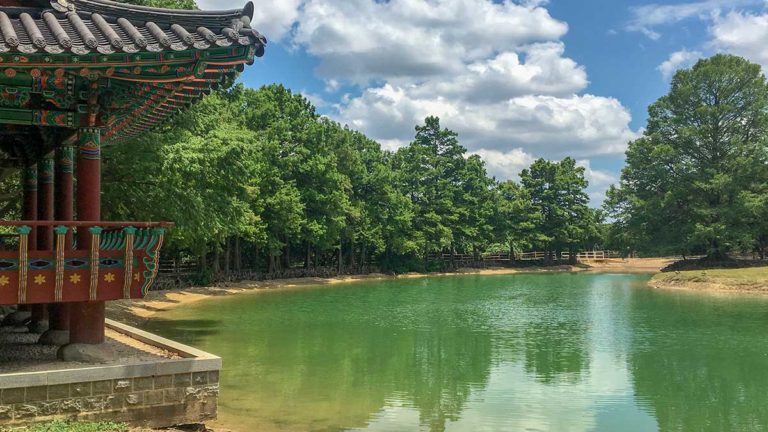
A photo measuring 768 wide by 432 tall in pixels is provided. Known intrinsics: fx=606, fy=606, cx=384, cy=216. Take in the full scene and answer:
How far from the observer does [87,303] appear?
24.0 feet

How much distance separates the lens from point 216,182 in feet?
59.5

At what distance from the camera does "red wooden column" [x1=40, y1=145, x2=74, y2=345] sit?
853 centimetres

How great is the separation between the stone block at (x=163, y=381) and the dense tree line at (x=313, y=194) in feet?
29.4

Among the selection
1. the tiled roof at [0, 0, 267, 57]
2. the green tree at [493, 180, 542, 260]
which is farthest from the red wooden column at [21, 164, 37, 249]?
the green tree at [493, 180, 542, 260]

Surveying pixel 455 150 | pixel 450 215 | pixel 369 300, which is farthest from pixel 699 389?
pixel 455 150

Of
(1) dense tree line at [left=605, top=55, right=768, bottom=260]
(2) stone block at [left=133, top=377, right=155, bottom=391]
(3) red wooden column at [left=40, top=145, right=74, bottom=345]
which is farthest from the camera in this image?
(1) dense tree line at [left=605, top=55, right=768, bottom=260]

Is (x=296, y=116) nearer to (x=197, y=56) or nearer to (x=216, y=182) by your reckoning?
(x=216, y=182)

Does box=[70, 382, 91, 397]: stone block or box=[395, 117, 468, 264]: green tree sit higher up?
box=[395, 117, 468, 264]: green tree

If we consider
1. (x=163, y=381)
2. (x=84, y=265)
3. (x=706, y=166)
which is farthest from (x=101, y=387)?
(x=706, y=166)

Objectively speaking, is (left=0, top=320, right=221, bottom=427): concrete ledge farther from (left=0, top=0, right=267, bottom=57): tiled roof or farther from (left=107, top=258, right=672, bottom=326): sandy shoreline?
(left=107, top=258, right=672, bottom=326): sandy shoreline

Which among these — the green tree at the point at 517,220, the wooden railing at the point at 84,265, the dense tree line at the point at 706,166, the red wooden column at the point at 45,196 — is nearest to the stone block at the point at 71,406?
the wooden railing at the point at 84,265

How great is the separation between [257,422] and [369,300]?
20.5 m

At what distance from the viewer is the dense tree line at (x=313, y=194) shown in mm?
16375

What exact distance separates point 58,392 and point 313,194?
33.3 metres
